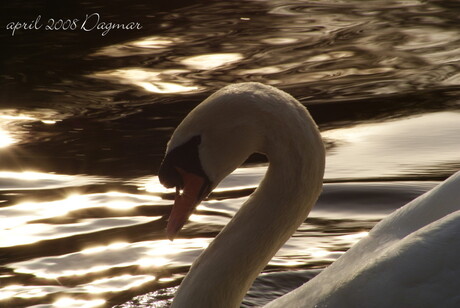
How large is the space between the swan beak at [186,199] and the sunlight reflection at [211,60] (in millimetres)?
5036

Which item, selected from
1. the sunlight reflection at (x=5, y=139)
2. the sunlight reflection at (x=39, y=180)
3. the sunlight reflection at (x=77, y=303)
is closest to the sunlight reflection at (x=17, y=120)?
the sunlight reflection at (x=5, y=139)

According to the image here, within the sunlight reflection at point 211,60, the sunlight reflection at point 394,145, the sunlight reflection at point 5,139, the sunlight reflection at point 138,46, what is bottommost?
the sunlight reflection at point 394,145

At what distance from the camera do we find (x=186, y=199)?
3906mm

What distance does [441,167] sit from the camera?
6363 millimetres

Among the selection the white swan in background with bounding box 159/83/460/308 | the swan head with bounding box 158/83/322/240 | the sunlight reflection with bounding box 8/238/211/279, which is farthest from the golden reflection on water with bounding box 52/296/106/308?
the swan head with bounding box 158/83/322/240

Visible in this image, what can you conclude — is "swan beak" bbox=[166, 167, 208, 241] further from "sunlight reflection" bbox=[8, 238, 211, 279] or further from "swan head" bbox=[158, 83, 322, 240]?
"sunlight reflection" bbox=[8, 238, 211, 279]

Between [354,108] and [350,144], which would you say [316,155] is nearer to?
[350,144]

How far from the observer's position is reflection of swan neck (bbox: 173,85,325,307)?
3.79 metres

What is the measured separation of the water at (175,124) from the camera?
5270 millimetres

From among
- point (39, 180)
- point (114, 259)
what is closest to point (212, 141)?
point (114, 259)

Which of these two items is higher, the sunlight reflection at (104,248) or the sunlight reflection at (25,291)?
the sunlight reflection at (25,291)

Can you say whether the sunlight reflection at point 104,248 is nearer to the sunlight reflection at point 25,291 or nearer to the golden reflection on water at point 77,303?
the sunlight reflection at point 25,291

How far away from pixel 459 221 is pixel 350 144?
11.5 feet

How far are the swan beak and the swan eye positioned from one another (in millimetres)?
21
